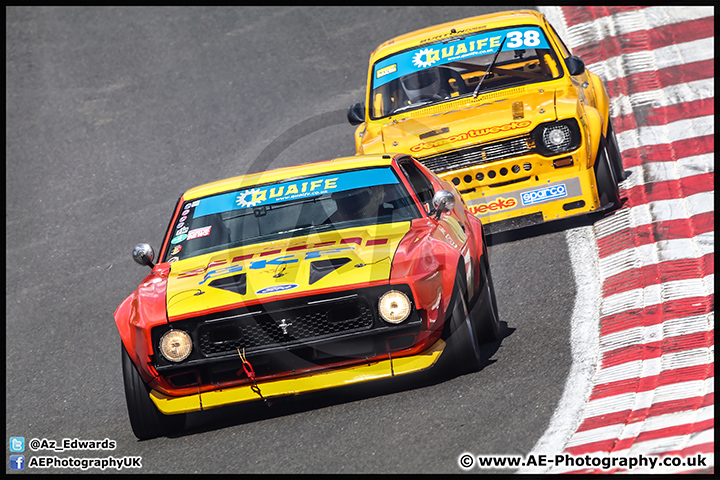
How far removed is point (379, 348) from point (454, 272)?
2.00 ft

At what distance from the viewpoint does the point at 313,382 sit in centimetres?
517

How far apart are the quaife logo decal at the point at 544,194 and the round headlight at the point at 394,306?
3254mm

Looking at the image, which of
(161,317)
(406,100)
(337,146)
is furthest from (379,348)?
(337,146)

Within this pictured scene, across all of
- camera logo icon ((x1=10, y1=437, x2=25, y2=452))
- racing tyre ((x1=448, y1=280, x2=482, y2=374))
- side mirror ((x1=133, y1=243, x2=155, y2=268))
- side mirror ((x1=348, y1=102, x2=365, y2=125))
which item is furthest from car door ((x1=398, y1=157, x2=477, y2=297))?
camera logo icon ((x1=10, y1=437, x2=25, y2=452))

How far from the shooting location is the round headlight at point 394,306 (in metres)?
5.11

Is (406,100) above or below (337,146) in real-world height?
above

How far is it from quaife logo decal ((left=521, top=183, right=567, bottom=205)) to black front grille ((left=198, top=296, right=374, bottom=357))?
3.32 m

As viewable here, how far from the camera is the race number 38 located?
9.29 metres

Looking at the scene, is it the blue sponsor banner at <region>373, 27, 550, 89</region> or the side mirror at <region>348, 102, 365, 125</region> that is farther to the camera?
the side mirror at <region>348, 102, 365, 125</region>

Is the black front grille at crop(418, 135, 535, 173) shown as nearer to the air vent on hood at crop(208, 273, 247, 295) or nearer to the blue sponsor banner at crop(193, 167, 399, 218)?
the blue sponsor banner at crop(193, 167, 399, 218)

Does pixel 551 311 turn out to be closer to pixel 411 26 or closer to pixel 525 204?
pixel 525 204

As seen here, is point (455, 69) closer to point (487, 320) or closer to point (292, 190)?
point (292, 190)

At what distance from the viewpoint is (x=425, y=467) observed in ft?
14.5

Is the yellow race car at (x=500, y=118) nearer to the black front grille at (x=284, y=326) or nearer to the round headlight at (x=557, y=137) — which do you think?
the round headlight at (x=557, y=137)
